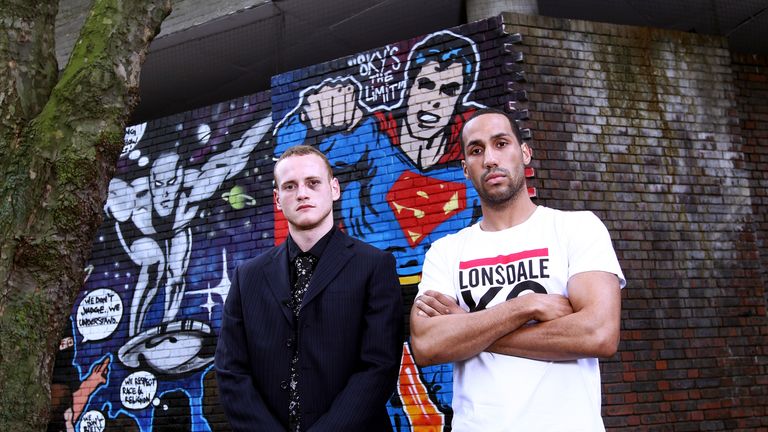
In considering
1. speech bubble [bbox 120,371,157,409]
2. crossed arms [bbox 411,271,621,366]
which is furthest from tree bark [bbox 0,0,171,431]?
speech bubble [bbox 120,371,157,409]

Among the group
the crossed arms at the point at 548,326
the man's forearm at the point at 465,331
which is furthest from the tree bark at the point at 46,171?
the crossed arms at the point at 548,326

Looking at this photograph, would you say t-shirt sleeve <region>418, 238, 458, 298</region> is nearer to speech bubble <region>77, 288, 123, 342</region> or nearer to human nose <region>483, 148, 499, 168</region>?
human nose <region>483, 148, 499, 168</region>

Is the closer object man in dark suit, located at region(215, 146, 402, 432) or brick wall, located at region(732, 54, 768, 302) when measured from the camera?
man in dark suit, located at region(215, 146, 402, 432)

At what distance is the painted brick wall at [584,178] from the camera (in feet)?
22.0

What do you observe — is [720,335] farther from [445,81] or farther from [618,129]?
[445,81]

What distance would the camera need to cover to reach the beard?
3.26m

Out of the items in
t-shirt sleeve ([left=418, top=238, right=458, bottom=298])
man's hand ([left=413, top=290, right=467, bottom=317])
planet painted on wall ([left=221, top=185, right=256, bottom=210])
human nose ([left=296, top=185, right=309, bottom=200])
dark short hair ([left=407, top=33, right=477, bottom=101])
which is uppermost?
dark short hair ([left=407, top=33, right=477, bottom=101])

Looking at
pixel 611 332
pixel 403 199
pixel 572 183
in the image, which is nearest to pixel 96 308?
pixel 403 199

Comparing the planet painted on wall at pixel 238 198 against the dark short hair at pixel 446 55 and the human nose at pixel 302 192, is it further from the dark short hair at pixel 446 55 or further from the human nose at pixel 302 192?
the human nose at pixel 302 192

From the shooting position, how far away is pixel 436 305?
322 centimetres

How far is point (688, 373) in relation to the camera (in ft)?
21.9

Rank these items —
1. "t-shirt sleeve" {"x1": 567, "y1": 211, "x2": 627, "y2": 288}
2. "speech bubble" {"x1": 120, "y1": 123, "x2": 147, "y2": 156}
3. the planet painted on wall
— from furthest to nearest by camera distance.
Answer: "speech bubble" {"x1": 120, "y1": 123, "x2": 147, "y2": 156} → the planet painted on wall → "t-shirt sleeve" {"x1": 567, "y1": 211, "x2": 627, "y2": 288}

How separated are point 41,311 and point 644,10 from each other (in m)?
6.29

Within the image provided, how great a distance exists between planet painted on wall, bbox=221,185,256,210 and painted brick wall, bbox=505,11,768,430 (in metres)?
3.09
